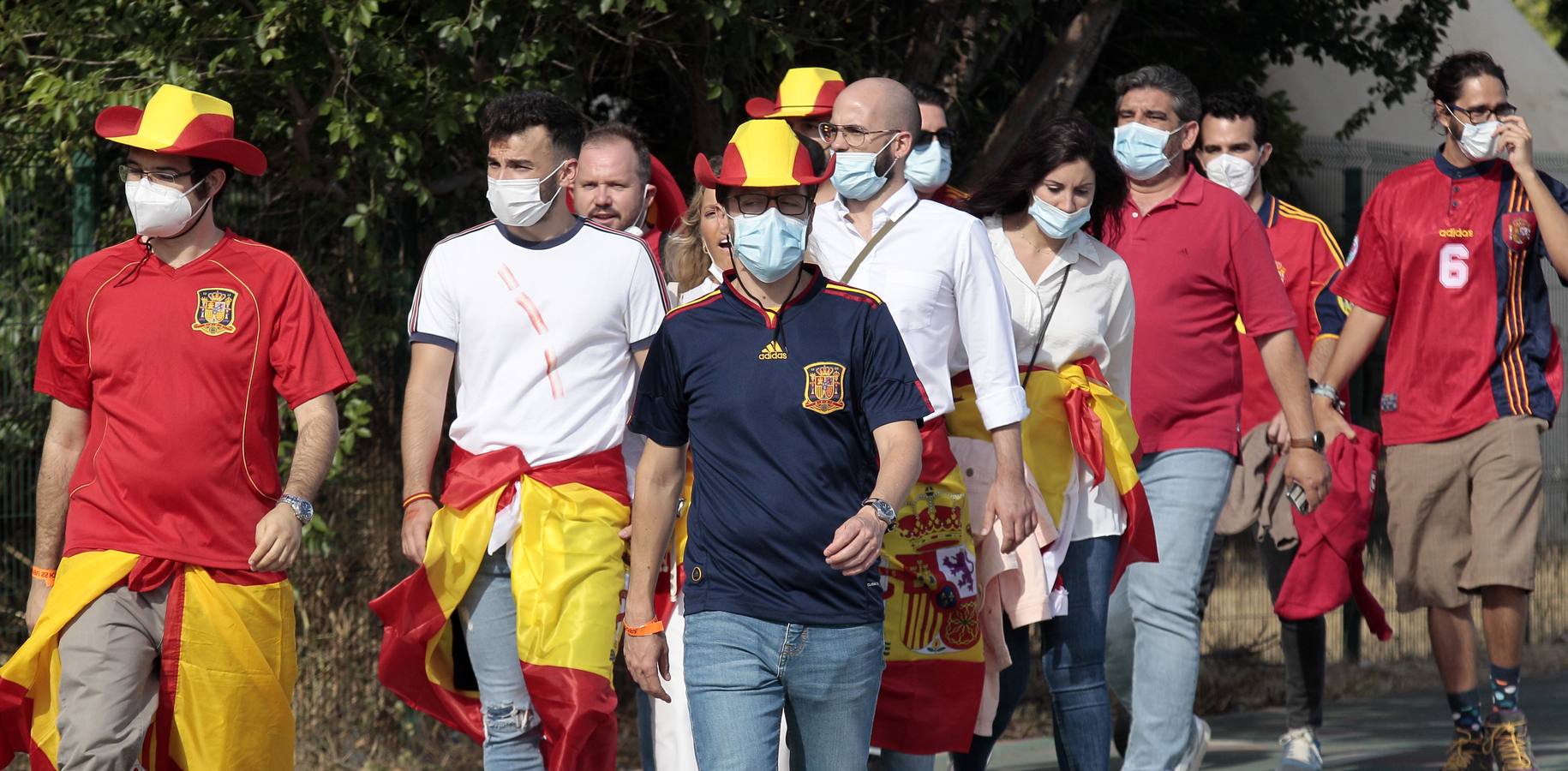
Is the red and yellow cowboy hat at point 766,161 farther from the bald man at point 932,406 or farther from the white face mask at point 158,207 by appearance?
the white face mask at point 158,207

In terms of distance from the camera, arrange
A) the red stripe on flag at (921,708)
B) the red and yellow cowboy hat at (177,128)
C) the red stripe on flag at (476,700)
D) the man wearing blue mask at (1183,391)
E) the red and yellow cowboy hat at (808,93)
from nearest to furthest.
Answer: the red and yellow cowboy hat at (177,128)
the red stripe on flag at (476,700)
the red stripe on flag at (921,708)
the red and yellow cowboy hat at (808,93)
the man wearing blue mask at (1183,391)

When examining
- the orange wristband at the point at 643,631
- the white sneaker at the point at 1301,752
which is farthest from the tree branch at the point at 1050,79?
the orange wristband at the point at 643,631

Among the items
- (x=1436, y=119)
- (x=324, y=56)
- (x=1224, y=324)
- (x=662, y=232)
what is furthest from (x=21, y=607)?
(x=1436, y=119)

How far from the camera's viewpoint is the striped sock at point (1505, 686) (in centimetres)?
733

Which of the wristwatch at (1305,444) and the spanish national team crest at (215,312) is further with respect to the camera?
the wristwatch at (1305,444)

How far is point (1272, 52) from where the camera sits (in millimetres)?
11625

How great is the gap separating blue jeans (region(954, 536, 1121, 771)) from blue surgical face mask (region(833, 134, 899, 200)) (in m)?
1.27

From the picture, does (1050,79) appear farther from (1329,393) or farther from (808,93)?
(808,93)

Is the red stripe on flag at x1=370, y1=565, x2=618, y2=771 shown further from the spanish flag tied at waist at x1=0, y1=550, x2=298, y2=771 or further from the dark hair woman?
the dark hair woman

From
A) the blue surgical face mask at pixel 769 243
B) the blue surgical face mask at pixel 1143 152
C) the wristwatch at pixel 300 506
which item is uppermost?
the blue surgical face mask at pixel 1143 152

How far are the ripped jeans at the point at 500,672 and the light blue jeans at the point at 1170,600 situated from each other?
2.04 meters

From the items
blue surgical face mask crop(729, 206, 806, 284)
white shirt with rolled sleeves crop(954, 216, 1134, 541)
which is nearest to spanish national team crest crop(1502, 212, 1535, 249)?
white shirt with rolled sleeves crop(954, 216, 1134, 541)

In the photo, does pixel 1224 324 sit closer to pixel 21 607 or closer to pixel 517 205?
pixel 517 205

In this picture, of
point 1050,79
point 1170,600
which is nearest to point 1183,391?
point 1170,600
